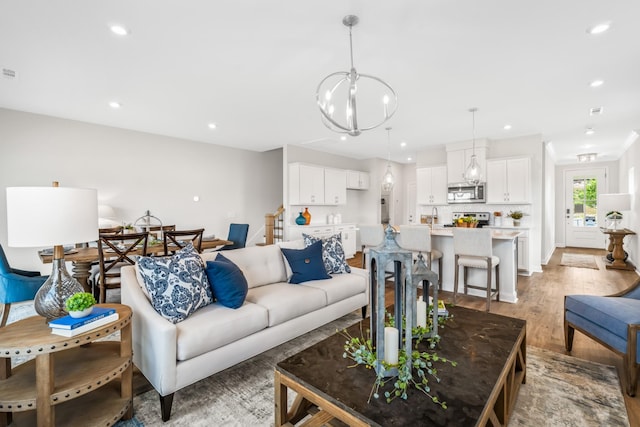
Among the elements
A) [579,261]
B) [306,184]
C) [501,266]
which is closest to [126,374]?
[501,266]

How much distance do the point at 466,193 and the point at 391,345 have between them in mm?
5704

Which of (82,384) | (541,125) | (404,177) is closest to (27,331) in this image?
(82,384)

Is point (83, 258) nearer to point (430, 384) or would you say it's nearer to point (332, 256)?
point (332, 256)

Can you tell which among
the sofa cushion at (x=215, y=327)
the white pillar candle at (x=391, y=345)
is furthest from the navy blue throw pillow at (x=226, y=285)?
the white pillar candle at (x=391, y=345)

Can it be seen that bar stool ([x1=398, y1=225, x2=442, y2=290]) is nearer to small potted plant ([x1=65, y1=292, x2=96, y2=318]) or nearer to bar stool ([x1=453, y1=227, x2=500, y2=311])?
bar stool ([x1=453, y1=227, x2=500, y2=311])

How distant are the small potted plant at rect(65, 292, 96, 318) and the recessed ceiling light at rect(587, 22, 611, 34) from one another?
3937 mm

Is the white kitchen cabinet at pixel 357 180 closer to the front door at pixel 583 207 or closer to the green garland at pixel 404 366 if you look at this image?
the front door at pixel 583 207

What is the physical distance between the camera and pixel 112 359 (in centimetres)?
175

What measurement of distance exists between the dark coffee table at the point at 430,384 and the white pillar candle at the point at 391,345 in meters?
0.13

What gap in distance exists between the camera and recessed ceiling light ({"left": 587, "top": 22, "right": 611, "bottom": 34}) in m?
2.32

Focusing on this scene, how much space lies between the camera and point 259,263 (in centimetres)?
304

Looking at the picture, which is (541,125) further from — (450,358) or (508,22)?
(450,358)

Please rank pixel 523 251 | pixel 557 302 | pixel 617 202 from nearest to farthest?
pixel 557 302 → pixel 523 251 → pixel 617 202

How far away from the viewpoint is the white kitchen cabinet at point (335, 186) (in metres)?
7.13
